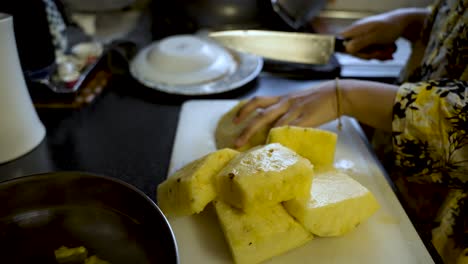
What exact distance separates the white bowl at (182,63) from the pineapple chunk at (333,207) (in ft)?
1.69

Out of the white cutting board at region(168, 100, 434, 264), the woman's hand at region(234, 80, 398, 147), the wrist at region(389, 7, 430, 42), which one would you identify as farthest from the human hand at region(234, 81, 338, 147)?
the wrist at region(389, 7, 430, 42)

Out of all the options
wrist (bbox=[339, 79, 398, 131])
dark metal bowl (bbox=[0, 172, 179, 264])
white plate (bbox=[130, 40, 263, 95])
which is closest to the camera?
dark metal bowl (bbox=[0, 172, 179, 264])

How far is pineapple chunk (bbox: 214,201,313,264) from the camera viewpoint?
0.54 m

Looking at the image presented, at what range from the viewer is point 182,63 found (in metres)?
1.03

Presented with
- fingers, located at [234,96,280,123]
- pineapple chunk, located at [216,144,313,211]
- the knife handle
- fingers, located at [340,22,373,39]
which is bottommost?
fingers, located at [234,96,280,123]

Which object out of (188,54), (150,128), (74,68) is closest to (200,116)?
(150,128)

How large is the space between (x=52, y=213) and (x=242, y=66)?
0.69 metres

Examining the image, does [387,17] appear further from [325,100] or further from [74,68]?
[74,68]

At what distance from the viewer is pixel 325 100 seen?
79 centimetres

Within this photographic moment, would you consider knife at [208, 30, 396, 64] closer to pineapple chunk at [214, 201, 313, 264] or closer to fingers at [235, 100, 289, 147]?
fingers at [235, 100, 289, 147]

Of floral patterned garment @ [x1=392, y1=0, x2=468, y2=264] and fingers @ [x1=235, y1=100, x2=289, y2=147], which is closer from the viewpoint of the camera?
floral patterned garment @ [x1=392, y1=0, x2=468, y2=264]

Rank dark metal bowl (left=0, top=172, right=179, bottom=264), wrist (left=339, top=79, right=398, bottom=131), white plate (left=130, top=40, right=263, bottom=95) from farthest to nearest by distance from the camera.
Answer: white plate (left=130, top=40, right=263, bottom=95)
wrist (left=339, top=79, right=398, bottom=131)
dark metal bowl (left=0, top=172, right=179, bottom=264)

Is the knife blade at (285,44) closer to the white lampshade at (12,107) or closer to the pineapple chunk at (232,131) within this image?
the pineapple chunk at (232,131)

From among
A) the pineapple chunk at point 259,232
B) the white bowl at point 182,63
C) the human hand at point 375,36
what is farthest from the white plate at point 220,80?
the pineapple chunk at point 259,232
